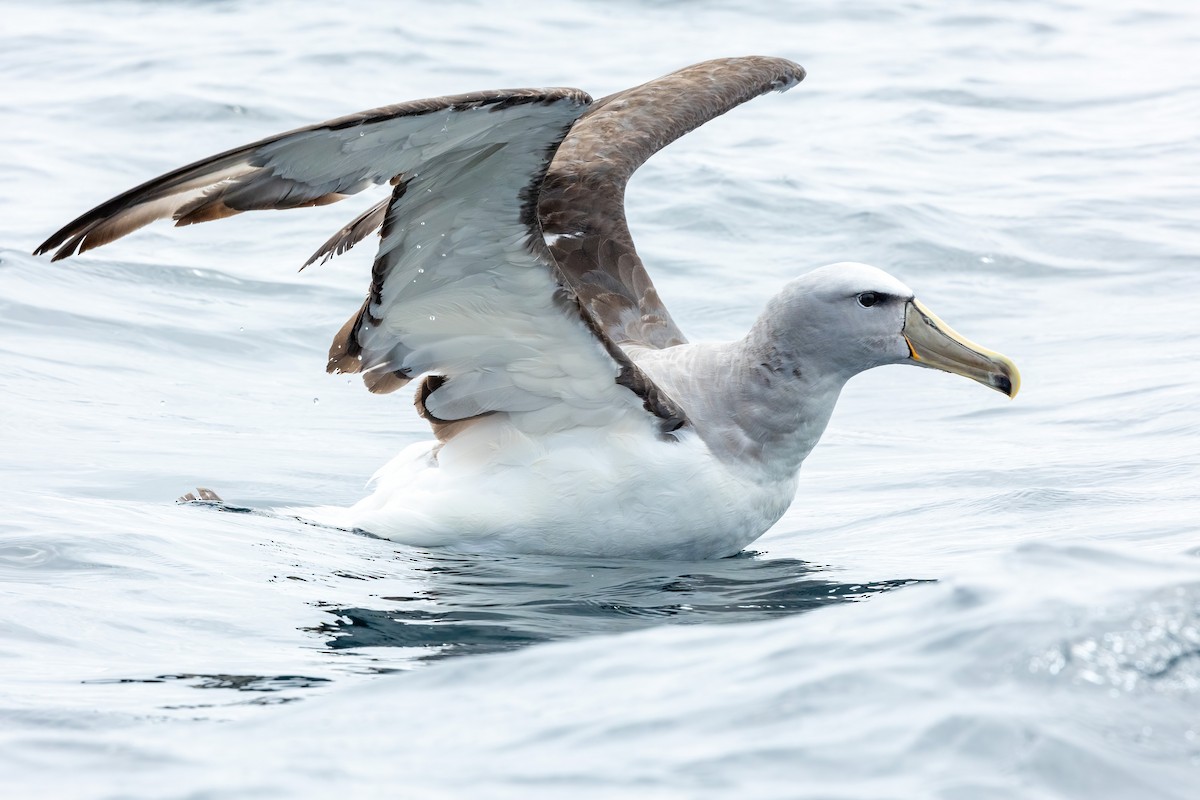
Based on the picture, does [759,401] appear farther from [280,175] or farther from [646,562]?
[280,175]

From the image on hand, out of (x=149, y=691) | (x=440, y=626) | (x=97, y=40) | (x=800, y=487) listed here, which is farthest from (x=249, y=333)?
(x=97, y=40)

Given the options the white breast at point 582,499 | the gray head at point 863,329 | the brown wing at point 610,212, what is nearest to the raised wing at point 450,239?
the white breast at point 582,499

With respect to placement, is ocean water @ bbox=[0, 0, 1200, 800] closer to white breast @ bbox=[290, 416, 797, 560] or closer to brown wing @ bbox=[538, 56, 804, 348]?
white breast @ bbox=[290, 416, 797, 560]

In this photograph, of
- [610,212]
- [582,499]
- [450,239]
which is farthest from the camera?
[610,212]

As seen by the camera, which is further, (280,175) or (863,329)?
(863,329)

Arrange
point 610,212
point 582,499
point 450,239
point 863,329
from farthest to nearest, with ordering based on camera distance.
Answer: point 610,212, point 863,329, point 582,499, point 450,239

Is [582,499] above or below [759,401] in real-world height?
below

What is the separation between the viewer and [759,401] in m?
7.32

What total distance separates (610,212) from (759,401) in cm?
165

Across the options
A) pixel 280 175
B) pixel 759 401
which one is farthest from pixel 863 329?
pixel 280 175

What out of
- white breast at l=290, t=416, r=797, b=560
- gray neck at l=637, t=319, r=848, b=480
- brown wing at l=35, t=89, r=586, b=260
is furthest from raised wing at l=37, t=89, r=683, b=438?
gray neck at l=637, t=319, r=848, b=480

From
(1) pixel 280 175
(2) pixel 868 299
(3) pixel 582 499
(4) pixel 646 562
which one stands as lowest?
(4) pixel 646 562

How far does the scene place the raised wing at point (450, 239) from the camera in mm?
5836

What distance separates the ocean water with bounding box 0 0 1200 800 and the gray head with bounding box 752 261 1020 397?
35.3 inches
